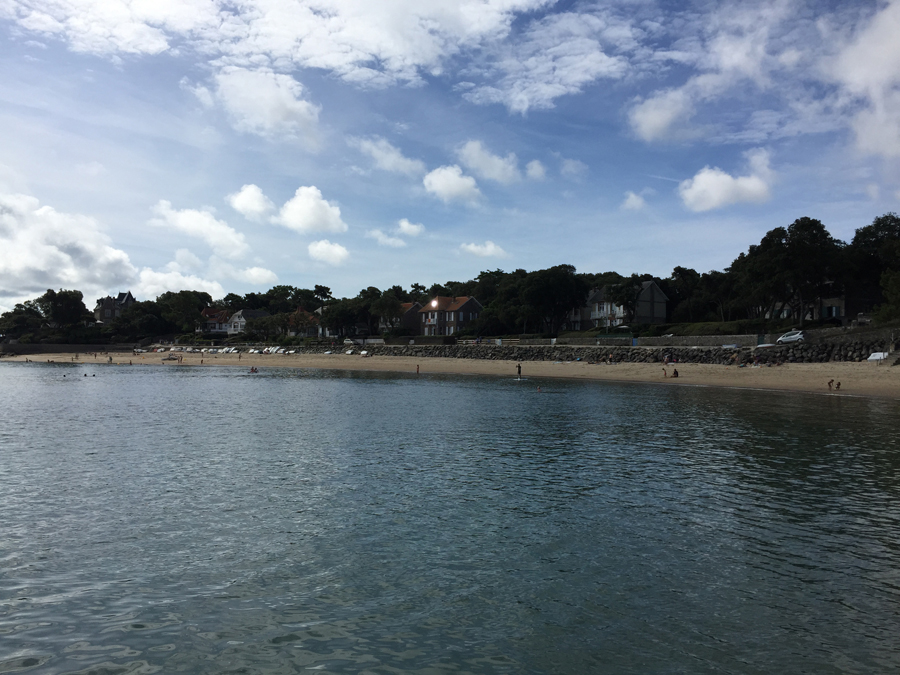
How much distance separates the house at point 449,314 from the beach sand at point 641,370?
1276 inches

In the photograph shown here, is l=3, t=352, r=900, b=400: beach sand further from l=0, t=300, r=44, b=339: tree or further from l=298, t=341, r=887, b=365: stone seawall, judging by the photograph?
l=0, t=300, r=44, b=339: tree

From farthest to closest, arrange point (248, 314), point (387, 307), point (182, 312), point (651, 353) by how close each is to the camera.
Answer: point (248, 314) < point (182, 312) < point (387, 307) < point (651, 353)

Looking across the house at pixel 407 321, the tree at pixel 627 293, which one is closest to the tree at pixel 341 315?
the house at pixel 407 321

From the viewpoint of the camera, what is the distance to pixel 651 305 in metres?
105

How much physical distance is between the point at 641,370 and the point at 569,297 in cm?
4459

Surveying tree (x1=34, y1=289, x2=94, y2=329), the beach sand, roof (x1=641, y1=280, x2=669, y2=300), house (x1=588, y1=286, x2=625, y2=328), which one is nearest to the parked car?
the beach sand

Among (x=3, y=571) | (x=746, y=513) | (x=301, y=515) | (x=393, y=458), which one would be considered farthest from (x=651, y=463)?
(x=3, y=571)

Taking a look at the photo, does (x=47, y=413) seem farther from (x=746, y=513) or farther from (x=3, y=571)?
(x=746, y=513)

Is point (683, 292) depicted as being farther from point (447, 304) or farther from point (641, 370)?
point (447, 304)

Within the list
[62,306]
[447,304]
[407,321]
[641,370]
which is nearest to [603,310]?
[447,304]

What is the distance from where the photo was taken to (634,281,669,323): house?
10238 cm

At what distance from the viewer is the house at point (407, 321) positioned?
141 m

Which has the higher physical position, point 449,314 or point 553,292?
point 553,292

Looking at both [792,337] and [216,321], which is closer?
[792,337]
